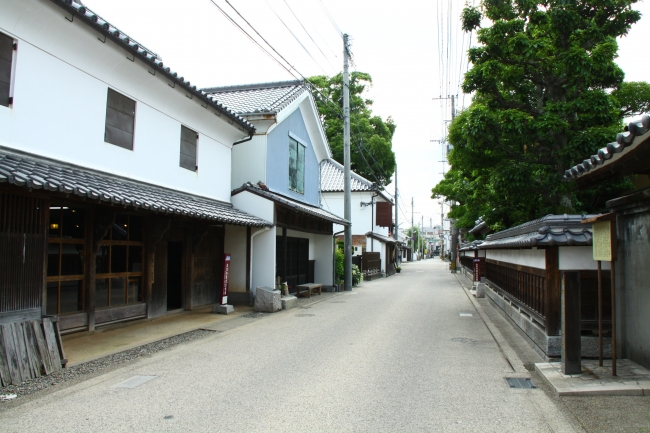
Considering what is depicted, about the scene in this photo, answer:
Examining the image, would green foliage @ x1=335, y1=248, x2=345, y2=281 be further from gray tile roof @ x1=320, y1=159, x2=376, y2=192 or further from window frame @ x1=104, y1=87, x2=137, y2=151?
window frame @ x1=104, y1=87, x2=137, y2=151

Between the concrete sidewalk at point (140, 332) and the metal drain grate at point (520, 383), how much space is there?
22.9 feet

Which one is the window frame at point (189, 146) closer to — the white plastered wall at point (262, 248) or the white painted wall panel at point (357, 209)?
the white plastered wall at point (262, 248)

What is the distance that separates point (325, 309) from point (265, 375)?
8.94m

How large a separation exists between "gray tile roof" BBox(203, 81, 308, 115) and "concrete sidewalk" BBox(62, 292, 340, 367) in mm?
7561

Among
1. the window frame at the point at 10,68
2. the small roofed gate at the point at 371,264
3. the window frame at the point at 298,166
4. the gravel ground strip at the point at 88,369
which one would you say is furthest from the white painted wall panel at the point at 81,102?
the small roofed gate at the point at 371,264

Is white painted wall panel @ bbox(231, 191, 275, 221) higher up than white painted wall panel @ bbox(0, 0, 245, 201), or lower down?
lower down

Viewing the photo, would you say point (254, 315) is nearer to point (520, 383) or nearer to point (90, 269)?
point (90, 269)

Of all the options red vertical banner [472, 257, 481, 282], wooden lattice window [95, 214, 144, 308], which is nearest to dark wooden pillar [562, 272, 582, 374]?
wooden lattice window [95, 214, 144, 308]

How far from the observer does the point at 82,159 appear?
9.65 m

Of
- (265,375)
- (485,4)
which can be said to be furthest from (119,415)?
(485,4)

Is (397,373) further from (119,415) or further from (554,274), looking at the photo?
(119,415)

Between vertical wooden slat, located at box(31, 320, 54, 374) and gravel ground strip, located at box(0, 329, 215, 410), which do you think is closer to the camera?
gravel ground strip, located at box(0, 329, 215, 410)

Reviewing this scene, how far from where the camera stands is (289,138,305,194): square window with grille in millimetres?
19969

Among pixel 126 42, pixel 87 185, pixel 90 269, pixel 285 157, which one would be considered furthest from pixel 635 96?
pixel 90 269
